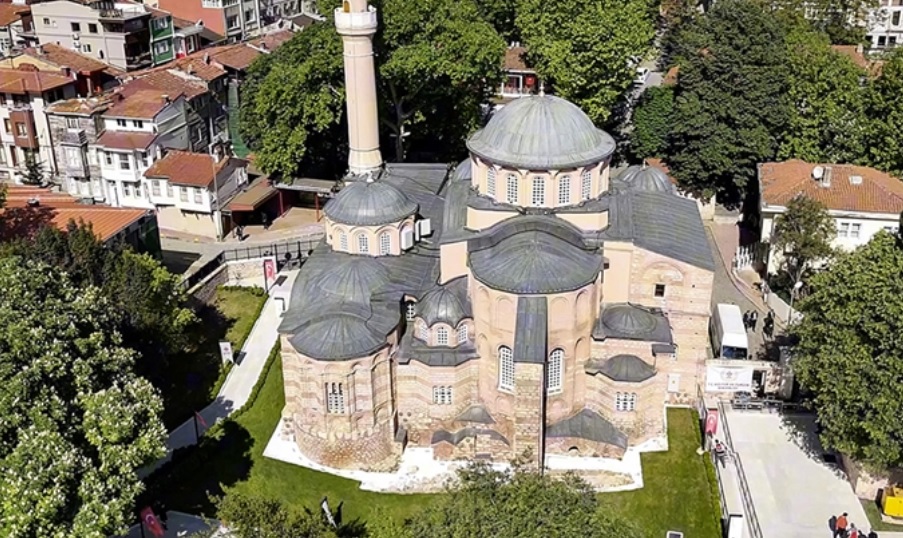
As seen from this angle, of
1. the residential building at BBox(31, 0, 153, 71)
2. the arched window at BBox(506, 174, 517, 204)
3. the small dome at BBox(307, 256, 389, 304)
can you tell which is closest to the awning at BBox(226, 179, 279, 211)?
the small dome at BBox(307, 256, 389, 304)

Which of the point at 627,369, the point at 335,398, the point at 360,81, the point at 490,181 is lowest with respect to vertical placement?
the point at 335,398

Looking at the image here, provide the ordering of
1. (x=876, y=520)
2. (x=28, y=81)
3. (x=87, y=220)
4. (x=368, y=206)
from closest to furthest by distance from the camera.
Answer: (x=876, y=520), (x=368, y=206), (x=87, y=220), (x=28, y=81)

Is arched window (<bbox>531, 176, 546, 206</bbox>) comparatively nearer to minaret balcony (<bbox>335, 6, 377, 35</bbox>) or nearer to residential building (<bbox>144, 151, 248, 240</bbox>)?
minaret balcony (<bbox>335, 6, 377, 35</bbox>)

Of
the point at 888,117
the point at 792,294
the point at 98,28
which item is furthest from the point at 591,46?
the point at 98,28

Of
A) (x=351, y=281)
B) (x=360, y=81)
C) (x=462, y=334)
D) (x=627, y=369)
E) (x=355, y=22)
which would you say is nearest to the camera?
(x=627, y=369)

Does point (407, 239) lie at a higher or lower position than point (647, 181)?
lower

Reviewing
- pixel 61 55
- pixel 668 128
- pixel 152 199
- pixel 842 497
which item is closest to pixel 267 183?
pixel 152 199

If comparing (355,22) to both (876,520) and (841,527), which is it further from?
(876,520)
